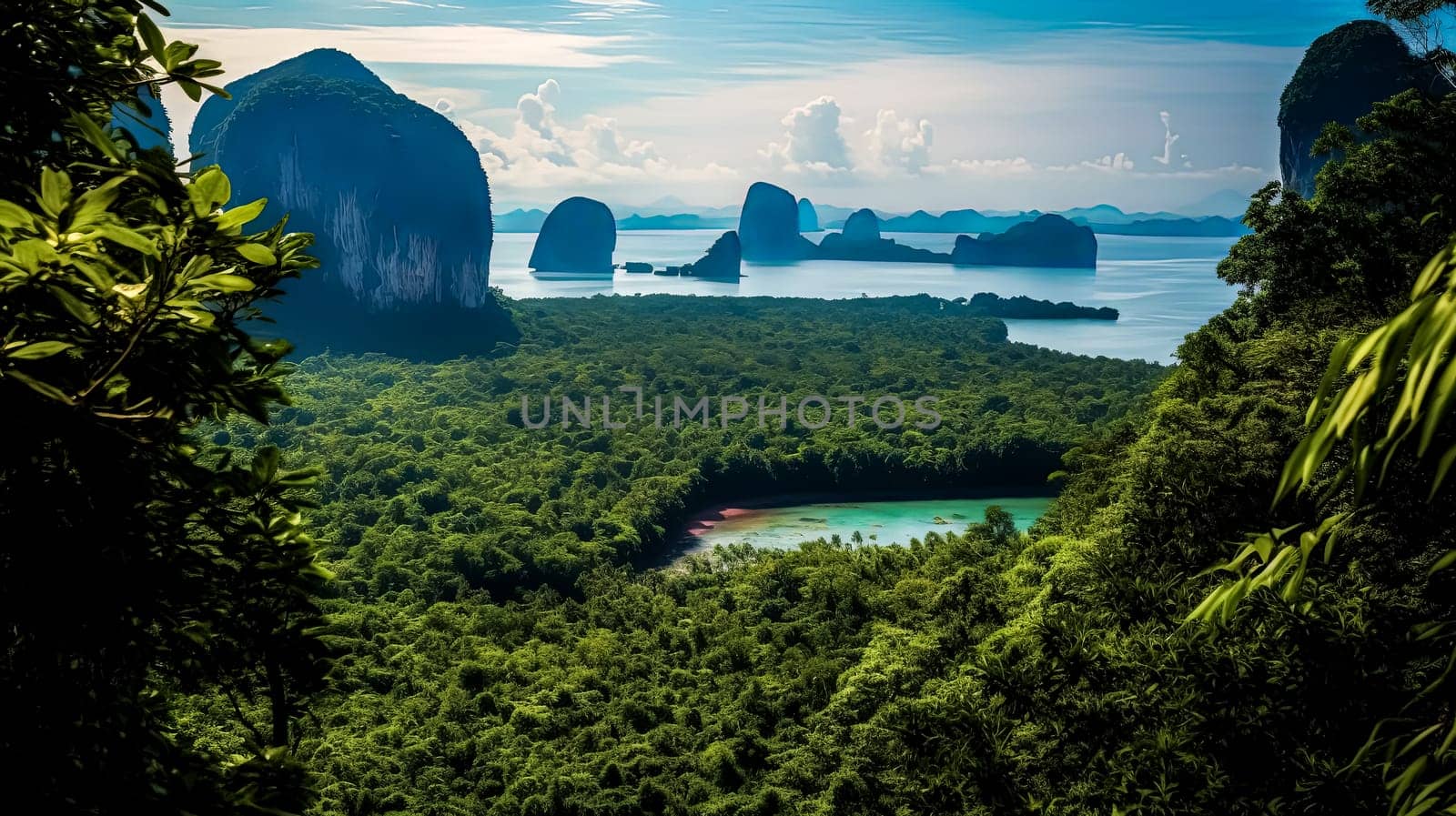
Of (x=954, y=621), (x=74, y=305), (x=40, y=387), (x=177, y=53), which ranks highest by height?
(x=177, y=53)

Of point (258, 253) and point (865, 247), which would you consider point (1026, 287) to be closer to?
point (865, 247)

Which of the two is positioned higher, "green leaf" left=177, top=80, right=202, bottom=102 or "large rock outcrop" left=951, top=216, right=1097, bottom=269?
"large rock outcrop" left=951, top=216, right=1097, bottom=269

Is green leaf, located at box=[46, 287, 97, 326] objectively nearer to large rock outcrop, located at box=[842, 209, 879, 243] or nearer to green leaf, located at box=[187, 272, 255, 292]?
green leaf, located at box=[187, 272, 255, 292]

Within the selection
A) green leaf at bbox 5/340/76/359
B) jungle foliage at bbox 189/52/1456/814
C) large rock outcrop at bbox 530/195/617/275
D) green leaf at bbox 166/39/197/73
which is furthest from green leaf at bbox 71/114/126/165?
large rock outcrop at bbox 530/195/617/275

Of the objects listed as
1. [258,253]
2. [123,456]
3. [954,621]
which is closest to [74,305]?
[258,253]

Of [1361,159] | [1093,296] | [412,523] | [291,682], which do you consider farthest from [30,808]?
[1093,296]

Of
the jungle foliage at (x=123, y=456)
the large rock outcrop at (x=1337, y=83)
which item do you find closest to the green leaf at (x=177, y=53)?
the jungle foliage at (x=123, y=456)

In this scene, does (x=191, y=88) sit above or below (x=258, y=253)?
above

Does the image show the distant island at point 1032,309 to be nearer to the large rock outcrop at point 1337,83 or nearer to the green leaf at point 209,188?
the large rock outcrop at point 1337,83
